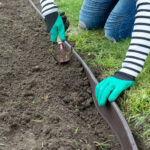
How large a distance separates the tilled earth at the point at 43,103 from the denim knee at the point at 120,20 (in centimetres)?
74

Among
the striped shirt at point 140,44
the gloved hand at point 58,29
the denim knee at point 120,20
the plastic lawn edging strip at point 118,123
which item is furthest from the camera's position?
the denim knee at point 120,20

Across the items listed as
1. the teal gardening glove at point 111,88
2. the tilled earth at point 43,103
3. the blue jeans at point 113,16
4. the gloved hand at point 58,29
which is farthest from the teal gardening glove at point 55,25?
the blue jeans at point 113,16

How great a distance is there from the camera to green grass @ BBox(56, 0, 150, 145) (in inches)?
69.4

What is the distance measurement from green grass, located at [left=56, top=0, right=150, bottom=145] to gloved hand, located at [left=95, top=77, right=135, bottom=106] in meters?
0.12

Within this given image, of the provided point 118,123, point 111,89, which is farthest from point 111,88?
point 118,123

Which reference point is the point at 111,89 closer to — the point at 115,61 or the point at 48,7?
the point at 115,61

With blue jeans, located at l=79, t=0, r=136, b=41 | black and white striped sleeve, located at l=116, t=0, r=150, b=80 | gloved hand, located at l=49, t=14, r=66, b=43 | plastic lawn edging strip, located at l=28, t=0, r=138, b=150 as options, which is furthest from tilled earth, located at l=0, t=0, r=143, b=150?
blue jeans, located at l=79, t=0, r=136, b=41

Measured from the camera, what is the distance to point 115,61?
252 cm

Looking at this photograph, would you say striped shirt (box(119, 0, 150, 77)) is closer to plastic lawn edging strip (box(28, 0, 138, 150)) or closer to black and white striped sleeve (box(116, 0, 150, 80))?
black and white striped sleeve (box(116, 0, 150, 80))

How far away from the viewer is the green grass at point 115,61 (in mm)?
1763

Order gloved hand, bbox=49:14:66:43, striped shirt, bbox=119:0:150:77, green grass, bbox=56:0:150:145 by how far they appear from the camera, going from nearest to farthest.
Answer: green grass, bbox=56:0:150:145
striped shirt, bbox=119:0:150:77
gloved hand, bbox=49:14:66:43

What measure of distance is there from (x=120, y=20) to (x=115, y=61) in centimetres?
77

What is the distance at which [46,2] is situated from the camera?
2.36m

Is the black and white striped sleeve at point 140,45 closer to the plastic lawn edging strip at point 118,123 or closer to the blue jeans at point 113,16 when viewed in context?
the plastic lawn edging strip at point 118,123
